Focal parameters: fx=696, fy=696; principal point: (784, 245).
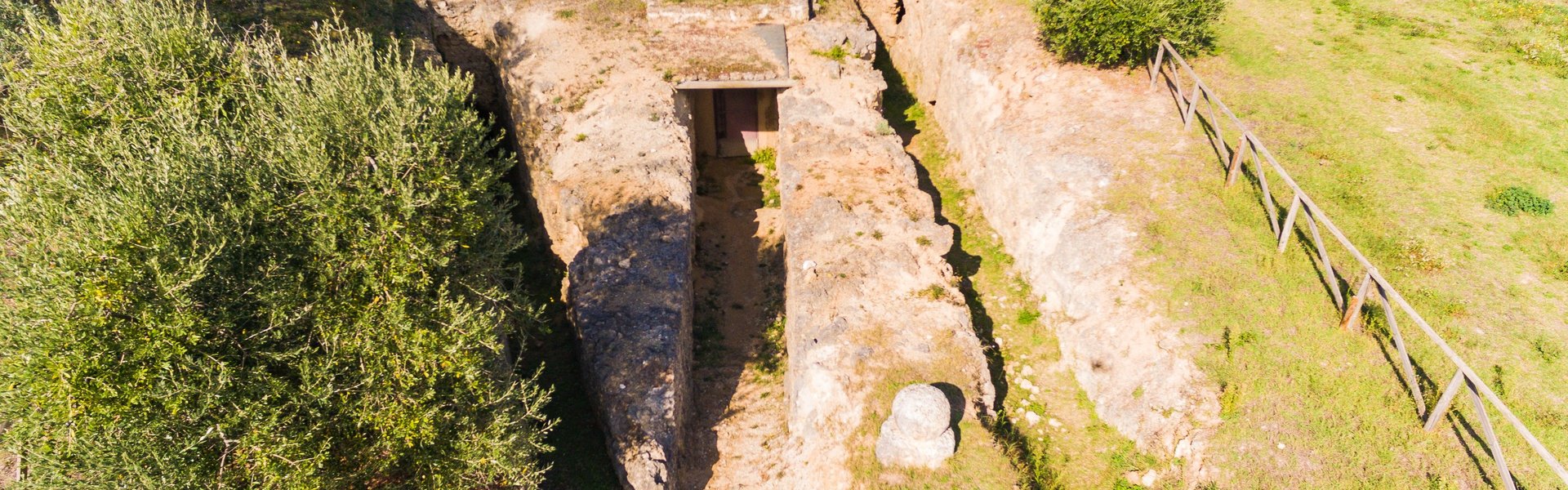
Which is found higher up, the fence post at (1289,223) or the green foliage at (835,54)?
the green foliage at (835,54)

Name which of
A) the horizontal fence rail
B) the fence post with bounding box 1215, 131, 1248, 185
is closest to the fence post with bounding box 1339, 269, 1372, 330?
the horizontal fence rail

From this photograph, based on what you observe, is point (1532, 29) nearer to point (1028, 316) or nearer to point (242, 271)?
point (1028, 316)

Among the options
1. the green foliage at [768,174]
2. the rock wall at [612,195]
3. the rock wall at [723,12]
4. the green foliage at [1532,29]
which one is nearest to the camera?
the rock wall at [612,195]

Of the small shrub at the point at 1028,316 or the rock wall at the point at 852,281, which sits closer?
the rock wall at the point at 852,281

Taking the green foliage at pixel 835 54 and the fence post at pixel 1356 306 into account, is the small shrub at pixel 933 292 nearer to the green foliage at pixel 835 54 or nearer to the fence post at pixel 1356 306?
the fence post at pixel 1356 306

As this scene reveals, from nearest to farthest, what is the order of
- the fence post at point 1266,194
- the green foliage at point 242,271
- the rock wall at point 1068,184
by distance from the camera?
1. the green foliage at point 242,271
2. the rock wall at point 1068,184
3. the fence post at point 1266,194

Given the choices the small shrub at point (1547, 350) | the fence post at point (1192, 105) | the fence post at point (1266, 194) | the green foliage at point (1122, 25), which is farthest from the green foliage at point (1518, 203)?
the green foliage at point (1122, 25)

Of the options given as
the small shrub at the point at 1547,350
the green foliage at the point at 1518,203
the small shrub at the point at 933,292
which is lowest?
the small shrub at the point at 933,292

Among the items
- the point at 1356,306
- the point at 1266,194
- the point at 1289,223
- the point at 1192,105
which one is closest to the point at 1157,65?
the point at 1192,105
